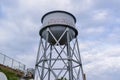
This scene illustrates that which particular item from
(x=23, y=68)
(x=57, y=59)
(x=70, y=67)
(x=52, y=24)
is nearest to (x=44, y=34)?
(x=52, y=24)

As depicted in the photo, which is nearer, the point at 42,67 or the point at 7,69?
the point at 42,67

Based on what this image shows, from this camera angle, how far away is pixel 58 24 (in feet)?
92.1

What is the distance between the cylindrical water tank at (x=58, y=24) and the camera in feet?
92.6

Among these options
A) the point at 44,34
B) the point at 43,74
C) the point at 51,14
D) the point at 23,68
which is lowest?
the point at 43,74

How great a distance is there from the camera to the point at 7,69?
29.6 metres

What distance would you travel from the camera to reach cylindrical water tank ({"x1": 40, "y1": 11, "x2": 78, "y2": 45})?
1111 inches

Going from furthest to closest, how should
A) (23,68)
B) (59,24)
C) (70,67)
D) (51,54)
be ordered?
1. (23,68)
2. (51,54)
3. (59,24)
4. (70,67)

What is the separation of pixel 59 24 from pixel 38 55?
4535 millimetres

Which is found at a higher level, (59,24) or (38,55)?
(59,24)

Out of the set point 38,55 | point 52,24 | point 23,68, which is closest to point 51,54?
point 38,55

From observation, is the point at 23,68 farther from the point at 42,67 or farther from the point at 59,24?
the point at 59,24

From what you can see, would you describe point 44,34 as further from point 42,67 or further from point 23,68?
point 23,68

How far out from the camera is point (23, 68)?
34.5 metres

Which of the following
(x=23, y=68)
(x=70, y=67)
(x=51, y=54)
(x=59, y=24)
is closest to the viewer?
(x=70, y=67)
